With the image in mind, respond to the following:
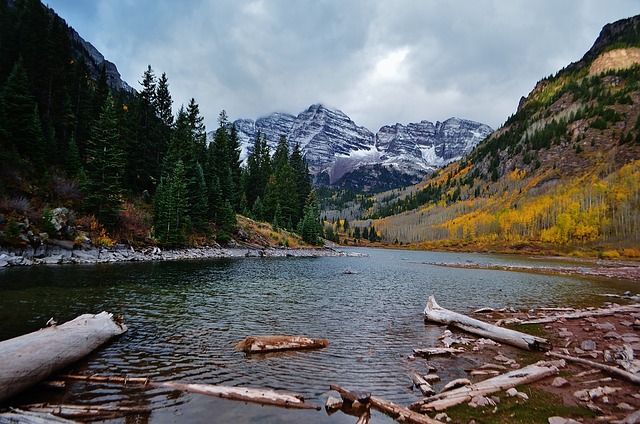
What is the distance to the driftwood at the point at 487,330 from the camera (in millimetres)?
12719

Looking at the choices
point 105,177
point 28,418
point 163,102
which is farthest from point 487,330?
point 163,102

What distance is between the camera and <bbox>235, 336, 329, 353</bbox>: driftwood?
12.2 m

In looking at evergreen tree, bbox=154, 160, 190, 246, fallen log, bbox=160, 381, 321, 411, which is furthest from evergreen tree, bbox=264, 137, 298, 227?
fallen log, bbox=160, 381, 321, 411

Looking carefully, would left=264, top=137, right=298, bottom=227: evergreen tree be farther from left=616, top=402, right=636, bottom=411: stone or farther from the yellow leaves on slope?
the yellow leaves on slope

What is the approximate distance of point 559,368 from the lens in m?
10.2

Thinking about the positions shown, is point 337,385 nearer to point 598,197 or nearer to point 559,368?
point 559,368

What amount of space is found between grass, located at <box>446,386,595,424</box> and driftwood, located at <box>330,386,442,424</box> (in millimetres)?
751

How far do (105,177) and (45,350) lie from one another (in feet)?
128

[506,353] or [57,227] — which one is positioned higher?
[57,227]

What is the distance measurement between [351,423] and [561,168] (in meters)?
225

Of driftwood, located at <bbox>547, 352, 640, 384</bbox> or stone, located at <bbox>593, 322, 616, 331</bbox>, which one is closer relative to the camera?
driftwood, located at <bbox>547, 352, 640, 384</bbox>

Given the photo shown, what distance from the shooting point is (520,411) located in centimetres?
742

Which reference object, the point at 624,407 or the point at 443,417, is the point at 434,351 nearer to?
the point at 443,417

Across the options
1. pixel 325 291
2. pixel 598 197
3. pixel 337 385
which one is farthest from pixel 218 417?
pixel 598 197
